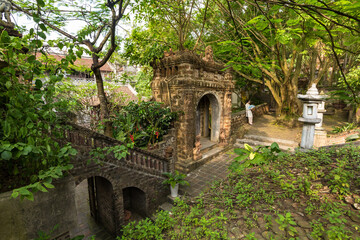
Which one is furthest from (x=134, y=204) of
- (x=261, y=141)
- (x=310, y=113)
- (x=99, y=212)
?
(x=261, y=141)

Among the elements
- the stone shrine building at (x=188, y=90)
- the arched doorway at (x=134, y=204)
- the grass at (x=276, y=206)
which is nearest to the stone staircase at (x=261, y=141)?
the stone shrine building at (x=188, y=90)

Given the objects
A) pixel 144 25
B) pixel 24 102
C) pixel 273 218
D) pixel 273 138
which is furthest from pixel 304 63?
pixel 24 102

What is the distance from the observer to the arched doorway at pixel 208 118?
10445 millimetres

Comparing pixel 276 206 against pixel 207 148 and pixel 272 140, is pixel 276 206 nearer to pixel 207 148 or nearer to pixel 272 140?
pixel 207 148

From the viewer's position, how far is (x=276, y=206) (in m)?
2.78

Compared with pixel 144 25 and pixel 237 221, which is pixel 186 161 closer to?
pixel 237 221

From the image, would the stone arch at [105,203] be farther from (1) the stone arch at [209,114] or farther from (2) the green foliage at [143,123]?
(1) the stone arch at [209,114]

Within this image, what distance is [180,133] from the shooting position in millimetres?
8250

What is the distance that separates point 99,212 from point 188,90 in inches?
231

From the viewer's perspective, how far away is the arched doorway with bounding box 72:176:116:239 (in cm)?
560

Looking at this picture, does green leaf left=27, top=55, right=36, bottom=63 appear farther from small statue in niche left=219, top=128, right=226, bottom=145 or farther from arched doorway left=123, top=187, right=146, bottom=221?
small statue in niche left=219, top=128, right=226, bottom=145

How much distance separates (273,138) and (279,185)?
8656 millimetres

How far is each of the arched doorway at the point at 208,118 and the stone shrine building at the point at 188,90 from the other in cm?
6

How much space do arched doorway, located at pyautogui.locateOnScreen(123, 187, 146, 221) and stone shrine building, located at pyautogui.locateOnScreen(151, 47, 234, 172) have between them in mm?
2388
